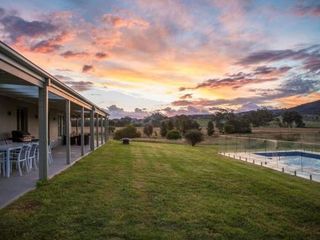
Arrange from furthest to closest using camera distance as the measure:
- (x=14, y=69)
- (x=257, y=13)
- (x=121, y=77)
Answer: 1. (x=121, y=77)
2. (x=257, y=13)
3. (x=14, y=69)

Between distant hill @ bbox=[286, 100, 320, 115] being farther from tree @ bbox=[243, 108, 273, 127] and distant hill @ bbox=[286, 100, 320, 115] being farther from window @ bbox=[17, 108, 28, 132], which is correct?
→ window @ bbox=[17, 108, 28, 132]

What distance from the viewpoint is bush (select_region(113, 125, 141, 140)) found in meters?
35.3

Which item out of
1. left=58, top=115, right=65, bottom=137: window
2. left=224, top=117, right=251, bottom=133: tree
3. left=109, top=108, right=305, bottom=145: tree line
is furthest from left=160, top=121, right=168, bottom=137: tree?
left=58, top=115, right=65, bottom=137: window

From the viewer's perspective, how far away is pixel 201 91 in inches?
1104

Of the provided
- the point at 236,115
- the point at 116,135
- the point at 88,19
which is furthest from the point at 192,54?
the point at 236,115

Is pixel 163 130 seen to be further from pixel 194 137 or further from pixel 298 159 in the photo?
pixel 298 159

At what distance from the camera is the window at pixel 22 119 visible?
15405 mm

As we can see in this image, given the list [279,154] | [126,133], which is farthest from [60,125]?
[279,154]

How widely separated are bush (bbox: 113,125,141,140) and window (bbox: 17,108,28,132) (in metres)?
18.8

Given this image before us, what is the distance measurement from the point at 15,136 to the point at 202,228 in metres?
10.8

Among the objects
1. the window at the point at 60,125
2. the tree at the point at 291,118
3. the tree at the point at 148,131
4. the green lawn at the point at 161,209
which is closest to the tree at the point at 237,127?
the tree at the point at 291,118

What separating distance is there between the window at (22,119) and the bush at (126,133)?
1881 cm

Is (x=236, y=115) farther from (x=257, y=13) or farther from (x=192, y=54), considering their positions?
(x=257, y=13)

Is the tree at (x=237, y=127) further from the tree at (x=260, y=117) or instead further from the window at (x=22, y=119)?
the window at (x=22, y=119)
